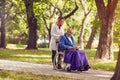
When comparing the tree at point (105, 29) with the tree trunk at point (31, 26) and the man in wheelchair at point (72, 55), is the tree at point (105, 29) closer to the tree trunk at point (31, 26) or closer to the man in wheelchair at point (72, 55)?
the man in wheelchair at point (72, 55)

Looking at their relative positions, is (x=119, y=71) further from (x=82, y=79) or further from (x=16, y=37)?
(x=16, y=37)

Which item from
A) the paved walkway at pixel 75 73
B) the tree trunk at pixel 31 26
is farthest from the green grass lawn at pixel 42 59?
the tree trunk at pixel 31 26

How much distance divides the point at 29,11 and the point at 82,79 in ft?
76.9

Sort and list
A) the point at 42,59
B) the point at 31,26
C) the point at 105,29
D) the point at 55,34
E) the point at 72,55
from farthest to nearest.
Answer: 1. the point at 31,26
2. the point at 42,59
3. the point at 105,29
4. the point at 55,34
5. the point at 72,55

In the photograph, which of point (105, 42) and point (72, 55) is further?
point (105, 42)

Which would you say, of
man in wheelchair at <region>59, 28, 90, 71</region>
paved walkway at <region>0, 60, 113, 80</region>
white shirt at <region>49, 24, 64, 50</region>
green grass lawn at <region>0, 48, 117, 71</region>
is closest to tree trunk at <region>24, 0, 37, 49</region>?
green grass lawn at <region>0, 48, 117, 71</region>

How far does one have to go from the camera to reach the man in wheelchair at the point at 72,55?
46.1 ft

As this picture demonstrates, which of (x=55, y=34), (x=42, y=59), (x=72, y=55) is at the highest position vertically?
(x=55, y=34)

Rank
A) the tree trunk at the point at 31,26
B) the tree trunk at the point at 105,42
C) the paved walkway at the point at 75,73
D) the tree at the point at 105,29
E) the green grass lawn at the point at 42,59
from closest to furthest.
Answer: the paved walkway at the point at 75,73 < the green grass lawn at the point at 42,59 < the tree at the point at 105,29 < the tree trunk at the point at 105,42 < the tree trunk at the point at 31,26

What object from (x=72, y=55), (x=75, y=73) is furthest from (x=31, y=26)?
(x=75, y=73)

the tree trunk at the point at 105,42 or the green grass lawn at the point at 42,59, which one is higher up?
the tree trunk at the point at 105,42

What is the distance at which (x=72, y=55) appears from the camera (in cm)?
1423

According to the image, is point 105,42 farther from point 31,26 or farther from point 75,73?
point 31,26

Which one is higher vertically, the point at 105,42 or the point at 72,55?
the point at 72,55
